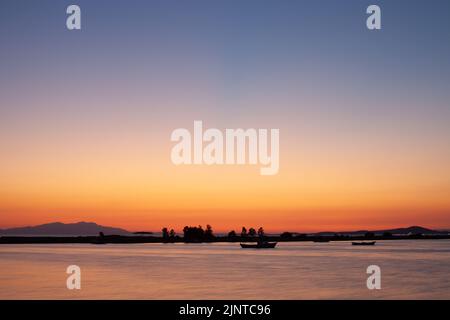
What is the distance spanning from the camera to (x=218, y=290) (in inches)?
1740

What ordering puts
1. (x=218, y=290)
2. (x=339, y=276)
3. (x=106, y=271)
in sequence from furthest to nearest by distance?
(x=106, y=271) < (x=339, y=276) < (x=218, y=290)
